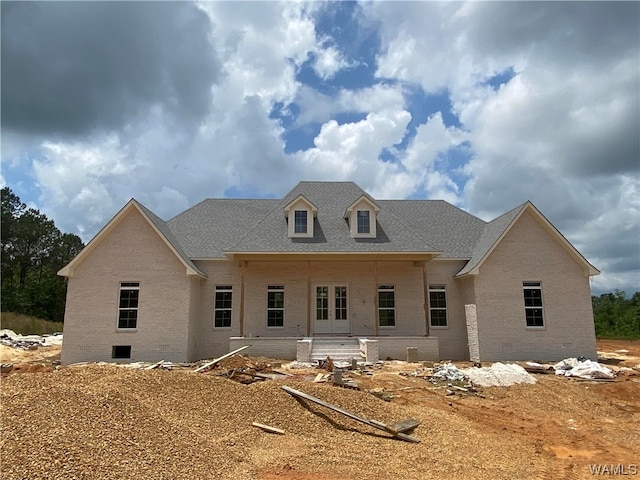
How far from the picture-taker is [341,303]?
20.1m

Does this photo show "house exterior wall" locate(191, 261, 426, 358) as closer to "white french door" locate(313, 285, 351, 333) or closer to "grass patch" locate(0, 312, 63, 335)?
"white french door" locate(313, 285, 351, 333)

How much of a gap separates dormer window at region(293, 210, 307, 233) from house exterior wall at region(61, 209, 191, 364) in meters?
5.37

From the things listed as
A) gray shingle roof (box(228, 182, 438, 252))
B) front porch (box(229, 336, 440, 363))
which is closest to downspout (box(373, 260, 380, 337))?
front porch (box(229, 336, 440, 363))

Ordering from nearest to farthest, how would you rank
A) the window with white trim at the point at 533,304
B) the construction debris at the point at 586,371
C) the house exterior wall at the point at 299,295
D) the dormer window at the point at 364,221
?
the construction debris at the point at 586,371
the window with white trim at the point at 533,304
the house exterior wall at the point at 299,295
the dormer window at the point at 364,221

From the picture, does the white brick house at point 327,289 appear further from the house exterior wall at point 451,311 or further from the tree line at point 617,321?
the tree line at point 617,321

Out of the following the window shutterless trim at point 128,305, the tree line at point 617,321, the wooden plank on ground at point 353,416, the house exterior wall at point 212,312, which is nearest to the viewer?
the wooden plank on ground at point 353,416

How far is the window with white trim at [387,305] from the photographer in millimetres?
20031

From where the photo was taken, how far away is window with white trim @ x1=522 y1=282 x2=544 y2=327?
61.5 ft

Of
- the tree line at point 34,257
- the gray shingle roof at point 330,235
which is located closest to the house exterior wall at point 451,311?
the gray shingle roof at point 330,235

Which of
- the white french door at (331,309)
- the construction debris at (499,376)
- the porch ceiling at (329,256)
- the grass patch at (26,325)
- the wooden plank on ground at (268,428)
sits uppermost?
the porch ceiling at (329,256)

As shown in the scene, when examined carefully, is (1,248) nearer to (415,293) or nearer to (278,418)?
(415,293)

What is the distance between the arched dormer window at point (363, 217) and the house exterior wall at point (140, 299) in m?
7.85

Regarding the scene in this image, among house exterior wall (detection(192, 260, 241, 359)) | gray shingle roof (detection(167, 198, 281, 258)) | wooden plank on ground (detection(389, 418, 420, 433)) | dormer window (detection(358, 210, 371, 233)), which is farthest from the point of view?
gray shingle roof (detection(167, 198, 281, 258))

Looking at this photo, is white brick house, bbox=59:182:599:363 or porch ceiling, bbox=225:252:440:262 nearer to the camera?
white brick house, bbox=59:182:599:363
